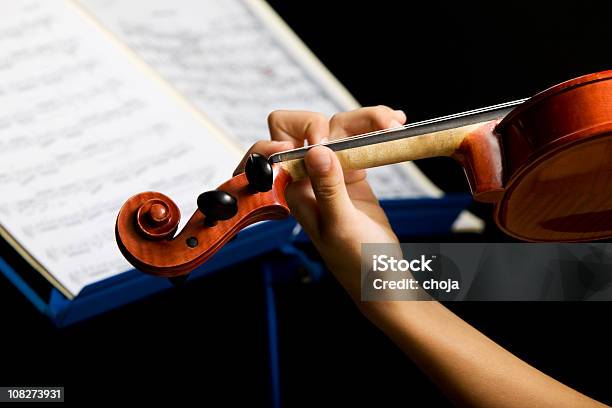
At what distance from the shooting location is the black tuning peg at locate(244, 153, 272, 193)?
72 cm

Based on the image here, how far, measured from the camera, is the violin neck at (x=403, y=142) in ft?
2.54

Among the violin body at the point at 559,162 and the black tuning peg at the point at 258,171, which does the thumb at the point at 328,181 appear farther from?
the violin body at the point at 559,162

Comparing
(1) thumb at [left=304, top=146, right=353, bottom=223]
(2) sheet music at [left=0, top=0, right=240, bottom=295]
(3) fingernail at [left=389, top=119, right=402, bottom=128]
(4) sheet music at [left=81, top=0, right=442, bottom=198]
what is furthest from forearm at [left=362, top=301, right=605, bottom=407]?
(4) sheet music at [left=81, top=0, right=442, bottom=198]

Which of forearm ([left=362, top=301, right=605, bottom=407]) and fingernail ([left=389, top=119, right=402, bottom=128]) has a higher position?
fingernail ([left=389, top=119, right=402, bottom=128])

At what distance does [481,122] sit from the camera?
2.53 ft

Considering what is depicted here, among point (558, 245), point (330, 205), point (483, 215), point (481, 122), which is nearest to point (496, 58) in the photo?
point (483, 215)

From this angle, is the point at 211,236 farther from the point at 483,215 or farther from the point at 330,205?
the point at 483,215

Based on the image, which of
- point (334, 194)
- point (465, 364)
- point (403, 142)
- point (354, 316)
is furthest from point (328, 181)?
point (354, 316)

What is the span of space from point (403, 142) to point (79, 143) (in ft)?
1.95

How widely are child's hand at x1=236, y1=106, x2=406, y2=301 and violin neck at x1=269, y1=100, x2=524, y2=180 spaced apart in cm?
4

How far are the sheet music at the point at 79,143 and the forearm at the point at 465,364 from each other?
1.57ft

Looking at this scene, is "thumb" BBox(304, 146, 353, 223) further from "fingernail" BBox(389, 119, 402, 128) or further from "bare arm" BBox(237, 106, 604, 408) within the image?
"fingernail" BBox(389, 119, 402, 128)

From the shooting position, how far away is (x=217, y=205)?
69 centimetres

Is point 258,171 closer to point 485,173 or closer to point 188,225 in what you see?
point 188,225
